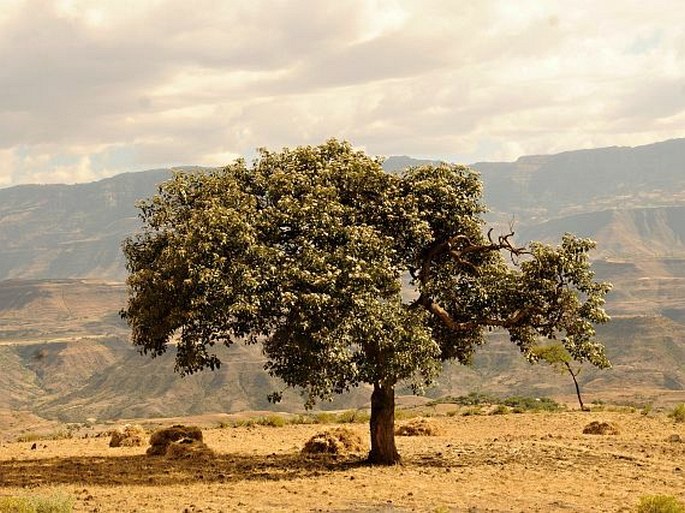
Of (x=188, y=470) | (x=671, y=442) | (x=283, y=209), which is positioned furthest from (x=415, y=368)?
(x=671, y=442)

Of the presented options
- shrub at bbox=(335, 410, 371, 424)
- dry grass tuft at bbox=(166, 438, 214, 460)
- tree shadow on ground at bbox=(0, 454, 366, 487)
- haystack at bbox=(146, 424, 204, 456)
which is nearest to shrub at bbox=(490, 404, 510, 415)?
shrub at bbox=(335, 410, 371, 424)

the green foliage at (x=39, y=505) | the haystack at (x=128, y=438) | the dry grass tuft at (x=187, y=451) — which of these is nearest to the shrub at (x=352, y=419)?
the haystack at (x=128, y=438)

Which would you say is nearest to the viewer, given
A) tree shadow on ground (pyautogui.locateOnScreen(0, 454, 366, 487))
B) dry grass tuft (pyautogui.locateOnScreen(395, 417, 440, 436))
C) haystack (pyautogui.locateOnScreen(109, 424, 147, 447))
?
tree shadow on ground (pyautogui.locateOnScreen(0, 454, 366, 487))

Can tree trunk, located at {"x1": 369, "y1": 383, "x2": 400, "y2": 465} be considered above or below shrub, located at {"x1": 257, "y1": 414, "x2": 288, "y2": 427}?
above

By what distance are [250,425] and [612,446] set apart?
21961 millimetres

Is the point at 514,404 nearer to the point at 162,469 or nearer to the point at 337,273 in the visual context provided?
the point at 162,469

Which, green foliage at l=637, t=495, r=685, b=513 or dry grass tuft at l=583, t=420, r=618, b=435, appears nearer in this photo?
green foliage at l=637, t=495, r=685, b=513

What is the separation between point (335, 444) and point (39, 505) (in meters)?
15.4

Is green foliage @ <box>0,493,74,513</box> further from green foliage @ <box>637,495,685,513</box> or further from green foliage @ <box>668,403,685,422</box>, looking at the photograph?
green foliage @ <box>668,403,685,422</box>

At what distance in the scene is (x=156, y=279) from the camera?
26531 mm

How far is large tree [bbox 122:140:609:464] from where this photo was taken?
83.8 feet

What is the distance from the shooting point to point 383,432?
29625mm

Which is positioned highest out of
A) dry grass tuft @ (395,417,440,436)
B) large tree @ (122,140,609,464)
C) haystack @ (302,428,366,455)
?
large tree @ (122,140,609,464)

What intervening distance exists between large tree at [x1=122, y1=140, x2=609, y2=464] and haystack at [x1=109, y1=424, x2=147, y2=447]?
1074 cm
